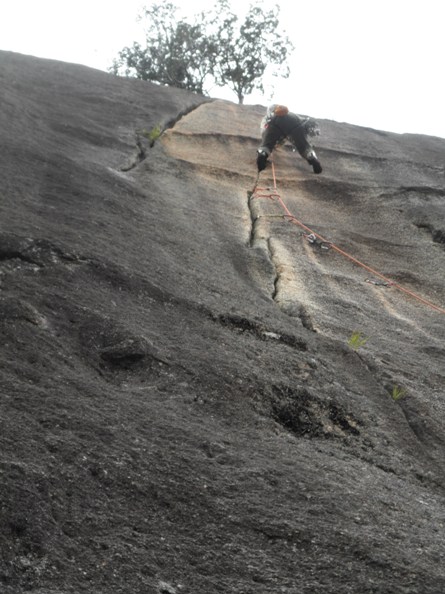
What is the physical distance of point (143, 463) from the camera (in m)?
4.92

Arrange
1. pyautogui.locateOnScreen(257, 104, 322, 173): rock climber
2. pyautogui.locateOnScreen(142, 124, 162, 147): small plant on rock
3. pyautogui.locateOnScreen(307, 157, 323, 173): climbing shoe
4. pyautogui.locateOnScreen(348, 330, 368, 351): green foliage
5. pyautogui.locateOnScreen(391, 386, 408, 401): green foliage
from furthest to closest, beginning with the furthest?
pyautogui.locateOnScreen(257, 104, 322, 173): rock climber
pyautogui.locateOnScreen(307, 157, 323, 173): climbing shoe
pyautogui.locateOnScreen(142, 124, 162, 147): small plant on rock
pyautogui.locateOnScreen(348, 330, 368, 351): green foliage
pyautogui.locateOnScreen(391, 386, 408, 401): green foliage

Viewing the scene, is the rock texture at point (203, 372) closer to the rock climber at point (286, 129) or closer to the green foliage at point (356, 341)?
the green foliage at point (356, 341)

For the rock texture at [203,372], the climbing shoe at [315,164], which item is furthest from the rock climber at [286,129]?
the rock texture at [203,372]

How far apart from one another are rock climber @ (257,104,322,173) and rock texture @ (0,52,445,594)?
0.65 metres

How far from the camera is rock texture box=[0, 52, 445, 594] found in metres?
4.39

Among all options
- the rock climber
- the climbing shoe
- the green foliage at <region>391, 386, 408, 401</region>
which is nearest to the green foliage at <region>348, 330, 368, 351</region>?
the green foliage at <region>391, 386, 408, 401</region>

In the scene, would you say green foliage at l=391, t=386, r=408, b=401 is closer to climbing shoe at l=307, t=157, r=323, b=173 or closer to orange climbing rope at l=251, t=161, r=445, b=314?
orange climbing rope at l=251, t=161, r=445, b=314

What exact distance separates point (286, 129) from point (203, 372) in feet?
24.2

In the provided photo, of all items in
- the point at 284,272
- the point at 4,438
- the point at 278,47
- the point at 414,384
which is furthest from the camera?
the point at 278,47

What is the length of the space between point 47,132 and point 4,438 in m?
6.31

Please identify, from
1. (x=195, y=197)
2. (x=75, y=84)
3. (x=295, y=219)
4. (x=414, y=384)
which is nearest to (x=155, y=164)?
(x=195, y=197)

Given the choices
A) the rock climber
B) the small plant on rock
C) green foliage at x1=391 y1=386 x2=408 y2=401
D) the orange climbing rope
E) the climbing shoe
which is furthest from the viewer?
the rock climber

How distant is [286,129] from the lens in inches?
512

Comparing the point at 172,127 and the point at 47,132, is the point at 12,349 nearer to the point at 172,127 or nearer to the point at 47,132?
the point at 47,132
